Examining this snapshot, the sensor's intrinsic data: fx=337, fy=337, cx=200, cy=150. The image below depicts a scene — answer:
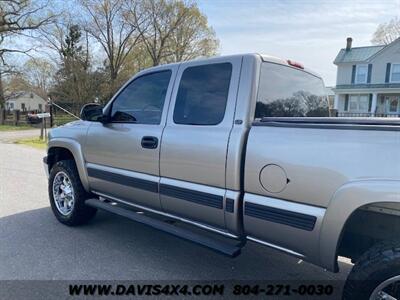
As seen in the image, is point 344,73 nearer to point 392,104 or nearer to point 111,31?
point 392,104

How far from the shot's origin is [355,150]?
219cm

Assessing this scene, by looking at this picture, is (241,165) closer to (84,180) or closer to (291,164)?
(291,164)

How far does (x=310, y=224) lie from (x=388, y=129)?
0.84 meters

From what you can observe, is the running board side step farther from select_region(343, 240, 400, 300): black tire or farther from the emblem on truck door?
select_region(343, 240, 400, 300): black tire

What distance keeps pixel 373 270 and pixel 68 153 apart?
13.3ft

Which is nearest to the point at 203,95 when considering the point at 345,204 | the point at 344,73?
the point at 345,204

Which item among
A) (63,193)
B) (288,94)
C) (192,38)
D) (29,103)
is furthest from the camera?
(29,103)

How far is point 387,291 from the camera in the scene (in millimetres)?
2203

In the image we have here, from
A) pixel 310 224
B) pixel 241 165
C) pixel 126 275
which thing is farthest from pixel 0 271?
pixel 310 224

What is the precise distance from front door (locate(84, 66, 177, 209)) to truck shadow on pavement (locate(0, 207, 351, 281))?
596mm

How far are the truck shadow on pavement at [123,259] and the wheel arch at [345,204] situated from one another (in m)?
1.14

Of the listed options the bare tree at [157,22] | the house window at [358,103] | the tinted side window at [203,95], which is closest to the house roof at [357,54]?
the house window at [358,103]

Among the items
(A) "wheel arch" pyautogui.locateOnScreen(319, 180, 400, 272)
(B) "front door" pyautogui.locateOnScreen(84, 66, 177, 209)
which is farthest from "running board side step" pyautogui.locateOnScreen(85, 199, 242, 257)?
(A) "wheel arch" pyautogui.locateOnScreen(319, 180, 400, 272)

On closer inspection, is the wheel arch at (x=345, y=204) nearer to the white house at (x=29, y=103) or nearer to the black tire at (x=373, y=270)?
the black tire at (x=373, y=270)
